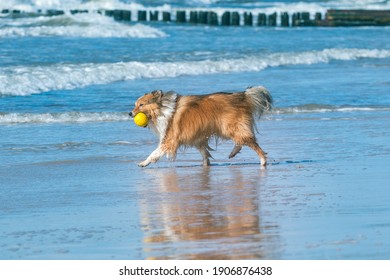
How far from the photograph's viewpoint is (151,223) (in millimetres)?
7984

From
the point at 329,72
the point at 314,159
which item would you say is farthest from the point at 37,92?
the point at 314,159

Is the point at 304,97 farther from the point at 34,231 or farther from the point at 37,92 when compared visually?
the point at 34,231

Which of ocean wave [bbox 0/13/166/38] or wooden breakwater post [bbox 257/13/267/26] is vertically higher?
ocean wave [bbox 0/13/166/38]

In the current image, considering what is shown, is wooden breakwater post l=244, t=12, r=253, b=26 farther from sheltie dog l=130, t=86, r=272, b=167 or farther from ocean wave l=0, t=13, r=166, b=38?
sheltie dog l=130, t=86, r=272, b=167

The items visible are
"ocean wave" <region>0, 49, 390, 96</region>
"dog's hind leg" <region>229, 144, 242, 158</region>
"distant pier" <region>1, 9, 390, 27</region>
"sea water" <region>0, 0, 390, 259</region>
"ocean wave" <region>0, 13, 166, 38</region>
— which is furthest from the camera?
"distant pier" <region>1, 9, 390, 27</region>

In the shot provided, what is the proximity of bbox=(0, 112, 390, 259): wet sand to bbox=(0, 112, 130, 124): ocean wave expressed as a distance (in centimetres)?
237

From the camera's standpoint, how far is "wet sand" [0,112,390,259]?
712 centimetres

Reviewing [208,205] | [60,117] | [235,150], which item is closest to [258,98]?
[235,150]

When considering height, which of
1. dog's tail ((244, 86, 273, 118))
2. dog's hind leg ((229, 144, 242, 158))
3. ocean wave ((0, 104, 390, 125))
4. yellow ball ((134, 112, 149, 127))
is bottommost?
ocean wave ((0, 104, 390, 125))

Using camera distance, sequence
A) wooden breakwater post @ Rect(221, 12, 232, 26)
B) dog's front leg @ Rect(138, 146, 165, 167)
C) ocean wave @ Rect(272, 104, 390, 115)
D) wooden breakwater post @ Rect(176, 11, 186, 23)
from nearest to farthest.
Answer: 1. dog's front leg @ Rect(138, 146, 165, 167)
2. ocean wave @ Rect(272, 104, 390, 115)
3. wooden breakwater post @ Rect(221, 12, 232, 26)
4. wooden breakwater post @ Rect(176, 11, 186, 23)

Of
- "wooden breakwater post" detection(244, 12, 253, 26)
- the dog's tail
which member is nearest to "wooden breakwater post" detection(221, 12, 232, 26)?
"wooden breakwater post" detection(244, 12, 253, 26)

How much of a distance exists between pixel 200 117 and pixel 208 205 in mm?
2433

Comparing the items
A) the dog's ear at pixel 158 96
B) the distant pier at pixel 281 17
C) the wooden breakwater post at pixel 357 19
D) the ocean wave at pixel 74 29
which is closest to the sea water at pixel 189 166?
the dog's ear at pixel 158 96
